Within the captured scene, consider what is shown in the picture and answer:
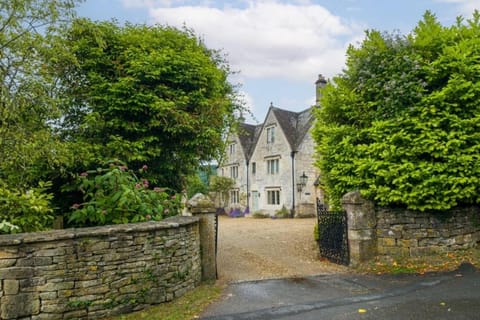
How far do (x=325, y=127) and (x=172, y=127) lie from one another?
4.35 m

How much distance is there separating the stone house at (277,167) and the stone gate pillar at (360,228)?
13.3 meters

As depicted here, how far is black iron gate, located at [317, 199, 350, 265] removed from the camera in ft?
27.6

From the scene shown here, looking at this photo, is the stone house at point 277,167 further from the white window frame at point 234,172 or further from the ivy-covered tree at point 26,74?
the ivy-covered tree at point 26,74

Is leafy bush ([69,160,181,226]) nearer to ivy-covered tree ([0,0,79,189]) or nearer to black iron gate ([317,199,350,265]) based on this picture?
ivy-covered tree ([0,0,79,189])

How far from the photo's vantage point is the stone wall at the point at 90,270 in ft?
14.6

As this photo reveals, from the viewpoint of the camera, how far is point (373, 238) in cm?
819

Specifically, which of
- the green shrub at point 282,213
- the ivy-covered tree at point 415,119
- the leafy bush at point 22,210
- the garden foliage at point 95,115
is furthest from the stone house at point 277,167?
the leafy bush at point 22,210

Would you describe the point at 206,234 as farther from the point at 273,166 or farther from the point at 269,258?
the point at 273,166

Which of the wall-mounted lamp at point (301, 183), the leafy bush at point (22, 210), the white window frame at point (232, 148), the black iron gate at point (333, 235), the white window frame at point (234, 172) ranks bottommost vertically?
the black iron gate at point (333, 235)

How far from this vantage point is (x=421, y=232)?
802 centimetres

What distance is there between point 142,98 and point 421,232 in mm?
7528

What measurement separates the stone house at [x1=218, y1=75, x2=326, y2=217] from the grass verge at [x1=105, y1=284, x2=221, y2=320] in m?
15.6

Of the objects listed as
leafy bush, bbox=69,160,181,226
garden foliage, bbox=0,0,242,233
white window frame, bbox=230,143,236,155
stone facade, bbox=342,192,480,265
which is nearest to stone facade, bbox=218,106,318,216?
white window frame, bbox=230,143,236,155

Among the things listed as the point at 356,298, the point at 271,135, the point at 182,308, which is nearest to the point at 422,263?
the point at 356,298
